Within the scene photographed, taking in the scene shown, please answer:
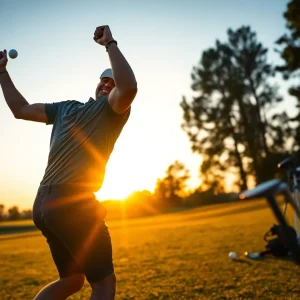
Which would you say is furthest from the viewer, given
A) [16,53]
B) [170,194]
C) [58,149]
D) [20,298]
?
[170,194]

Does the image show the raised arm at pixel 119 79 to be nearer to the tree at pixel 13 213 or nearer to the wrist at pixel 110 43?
the wrist at pixel 110 43

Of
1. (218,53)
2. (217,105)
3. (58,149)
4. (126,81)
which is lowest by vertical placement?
(58,149)

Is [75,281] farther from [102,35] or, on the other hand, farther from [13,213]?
[13,213]

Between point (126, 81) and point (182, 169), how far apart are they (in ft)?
245

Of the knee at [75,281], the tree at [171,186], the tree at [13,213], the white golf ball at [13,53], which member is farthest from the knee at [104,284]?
the tree at [171,186]

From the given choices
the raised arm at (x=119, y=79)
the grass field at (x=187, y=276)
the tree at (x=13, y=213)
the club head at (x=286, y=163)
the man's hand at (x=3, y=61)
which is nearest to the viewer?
the raised arm at (x=119, y=79)

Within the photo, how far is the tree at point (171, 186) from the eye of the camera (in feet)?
240

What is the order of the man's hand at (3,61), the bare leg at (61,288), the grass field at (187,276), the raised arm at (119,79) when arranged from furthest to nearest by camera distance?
the grass field at (187,276)
the man's hand at (3,61)
the bare leg at (61,288)
the raised arm at (119,79)

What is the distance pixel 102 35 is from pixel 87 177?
0.92 meters

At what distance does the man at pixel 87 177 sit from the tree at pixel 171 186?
6934cm

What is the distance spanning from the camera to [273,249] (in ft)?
22.8

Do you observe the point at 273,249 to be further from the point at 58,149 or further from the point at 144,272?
the point at 58,149

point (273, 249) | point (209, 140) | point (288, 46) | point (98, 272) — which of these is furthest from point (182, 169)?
point (98, 272)

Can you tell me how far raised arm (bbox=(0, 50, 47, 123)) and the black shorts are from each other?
2.15 feet
